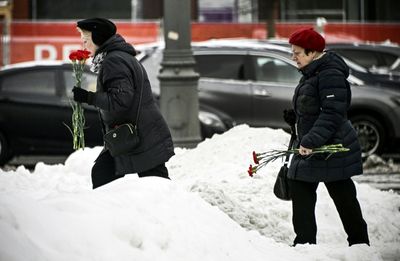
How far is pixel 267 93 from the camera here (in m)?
14.6

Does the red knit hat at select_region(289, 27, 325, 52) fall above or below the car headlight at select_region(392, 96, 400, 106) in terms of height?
above

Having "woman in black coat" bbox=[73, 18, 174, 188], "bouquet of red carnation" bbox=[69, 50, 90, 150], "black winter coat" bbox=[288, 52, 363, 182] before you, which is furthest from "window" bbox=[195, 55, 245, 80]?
"black winter coat" bbox=[288, 52, 363, 182]

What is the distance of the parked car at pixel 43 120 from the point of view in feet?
46.6

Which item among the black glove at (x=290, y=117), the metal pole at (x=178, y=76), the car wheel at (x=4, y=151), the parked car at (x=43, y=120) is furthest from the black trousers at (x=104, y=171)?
the car wheel at (x=4, y=151)

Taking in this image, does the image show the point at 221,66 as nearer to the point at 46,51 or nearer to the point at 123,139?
the point at 46,51

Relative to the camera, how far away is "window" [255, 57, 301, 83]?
1476 centimetres

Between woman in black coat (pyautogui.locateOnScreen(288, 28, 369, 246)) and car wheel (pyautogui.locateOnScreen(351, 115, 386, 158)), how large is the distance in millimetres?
7367

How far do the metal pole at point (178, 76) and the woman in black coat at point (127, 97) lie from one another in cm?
517

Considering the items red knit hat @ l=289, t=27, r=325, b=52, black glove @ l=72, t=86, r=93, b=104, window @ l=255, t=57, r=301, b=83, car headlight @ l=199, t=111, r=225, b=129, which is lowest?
car headlight @ l=199, t=111, r=225, b=129

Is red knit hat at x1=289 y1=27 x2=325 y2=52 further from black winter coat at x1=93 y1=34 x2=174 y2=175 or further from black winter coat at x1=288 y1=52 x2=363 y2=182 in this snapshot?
black winter coat at x1=93 y1=34 x2=174 y2=175

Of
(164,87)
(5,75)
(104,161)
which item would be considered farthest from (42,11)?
(104,161)

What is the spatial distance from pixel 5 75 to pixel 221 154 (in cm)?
492

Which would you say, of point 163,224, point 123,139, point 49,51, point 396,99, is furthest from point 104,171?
point 49,51

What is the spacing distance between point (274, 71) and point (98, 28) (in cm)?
773
